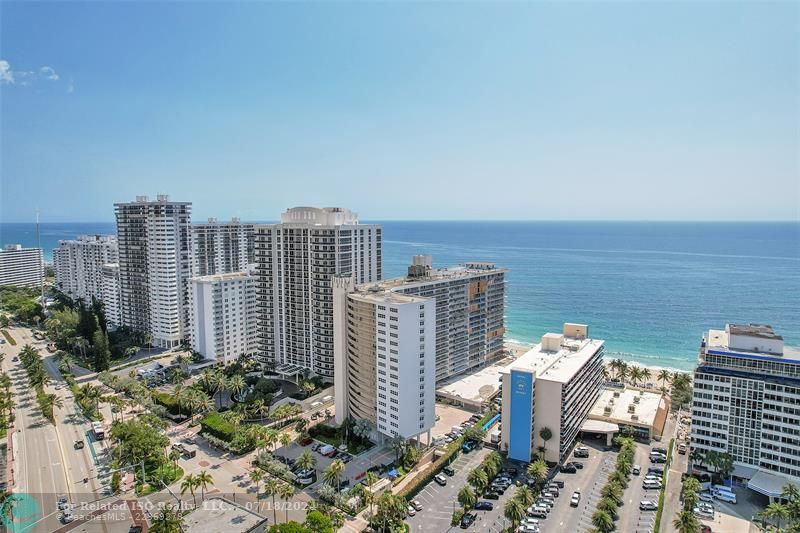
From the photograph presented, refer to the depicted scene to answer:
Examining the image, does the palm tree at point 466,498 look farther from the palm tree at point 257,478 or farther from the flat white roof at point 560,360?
A: the palm tree at point 257,478

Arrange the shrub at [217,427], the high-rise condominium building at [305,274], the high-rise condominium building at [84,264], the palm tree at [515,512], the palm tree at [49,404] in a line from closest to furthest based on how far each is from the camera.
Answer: the palm tree at [515,512], the shrub at [217,427], the palm tree at [49,404], the high-rise condominium building at [305,274], the high-rise condominium building at [84,264]

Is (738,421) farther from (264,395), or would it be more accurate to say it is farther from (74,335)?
(74,335)

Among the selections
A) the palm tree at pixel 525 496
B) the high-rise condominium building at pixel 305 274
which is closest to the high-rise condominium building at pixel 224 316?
the high-rise condominium building at pixel 305 274

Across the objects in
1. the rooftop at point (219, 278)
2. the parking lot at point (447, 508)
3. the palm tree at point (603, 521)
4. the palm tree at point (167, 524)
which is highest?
the rooftop at point (219, 278)

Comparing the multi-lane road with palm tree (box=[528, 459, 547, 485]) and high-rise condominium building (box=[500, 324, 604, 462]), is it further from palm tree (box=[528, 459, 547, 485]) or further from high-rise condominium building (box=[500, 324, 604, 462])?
high-rise condominium building (box=[500, 324, 604, 462])

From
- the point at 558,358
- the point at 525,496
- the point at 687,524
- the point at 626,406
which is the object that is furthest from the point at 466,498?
the point at 626,406

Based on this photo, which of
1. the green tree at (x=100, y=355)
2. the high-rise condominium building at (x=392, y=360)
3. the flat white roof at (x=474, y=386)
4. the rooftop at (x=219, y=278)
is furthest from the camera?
the rooftop at (x=219, y=278)
